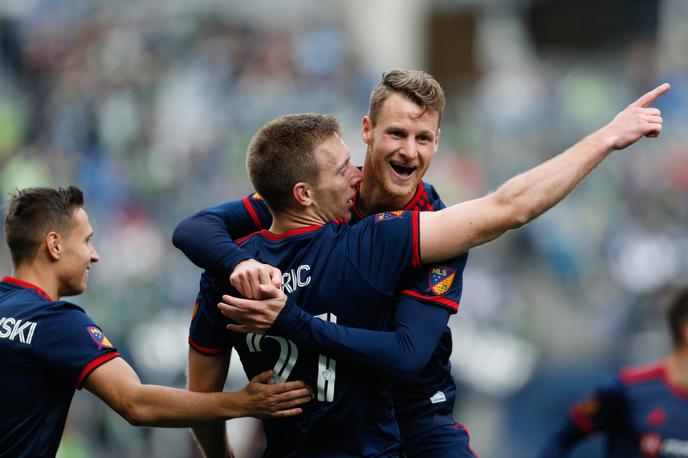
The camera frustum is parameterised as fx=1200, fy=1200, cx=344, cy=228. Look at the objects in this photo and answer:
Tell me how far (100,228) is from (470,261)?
4267mm

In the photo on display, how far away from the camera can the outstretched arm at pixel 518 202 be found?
462 centimetres

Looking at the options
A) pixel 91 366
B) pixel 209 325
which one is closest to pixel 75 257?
pixel 91 366

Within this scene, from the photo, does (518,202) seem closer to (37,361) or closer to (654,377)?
(37,361)

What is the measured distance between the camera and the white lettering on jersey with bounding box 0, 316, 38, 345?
482 cm

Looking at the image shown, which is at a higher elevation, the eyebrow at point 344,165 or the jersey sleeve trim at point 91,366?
the eyebrow at point 344,165

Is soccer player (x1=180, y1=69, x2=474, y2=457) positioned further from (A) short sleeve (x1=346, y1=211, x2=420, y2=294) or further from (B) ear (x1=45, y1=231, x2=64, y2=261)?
(B) ear (x1=45, y1=231, x2=64, y2=261)

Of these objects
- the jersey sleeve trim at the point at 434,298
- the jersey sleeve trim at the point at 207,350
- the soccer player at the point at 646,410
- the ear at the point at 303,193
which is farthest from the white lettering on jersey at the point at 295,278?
the soccer player at the point at 646,410

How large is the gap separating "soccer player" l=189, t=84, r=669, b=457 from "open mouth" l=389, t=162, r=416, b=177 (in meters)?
0.32

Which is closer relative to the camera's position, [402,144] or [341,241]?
[341,241]

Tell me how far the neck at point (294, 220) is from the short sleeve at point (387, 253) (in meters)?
0.23

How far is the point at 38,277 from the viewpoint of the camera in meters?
5.09

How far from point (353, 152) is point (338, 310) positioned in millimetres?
9849

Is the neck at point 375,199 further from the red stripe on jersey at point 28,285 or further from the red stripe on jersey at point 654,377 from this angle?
the red stripe on jersey at point 654,377

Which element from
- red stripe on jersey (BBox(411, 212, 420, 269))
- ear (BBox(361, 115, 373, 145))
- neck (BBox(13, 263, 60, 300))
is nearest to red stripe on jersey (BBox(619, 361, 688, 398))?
ear (BBox(361, 115, 373, 145))
